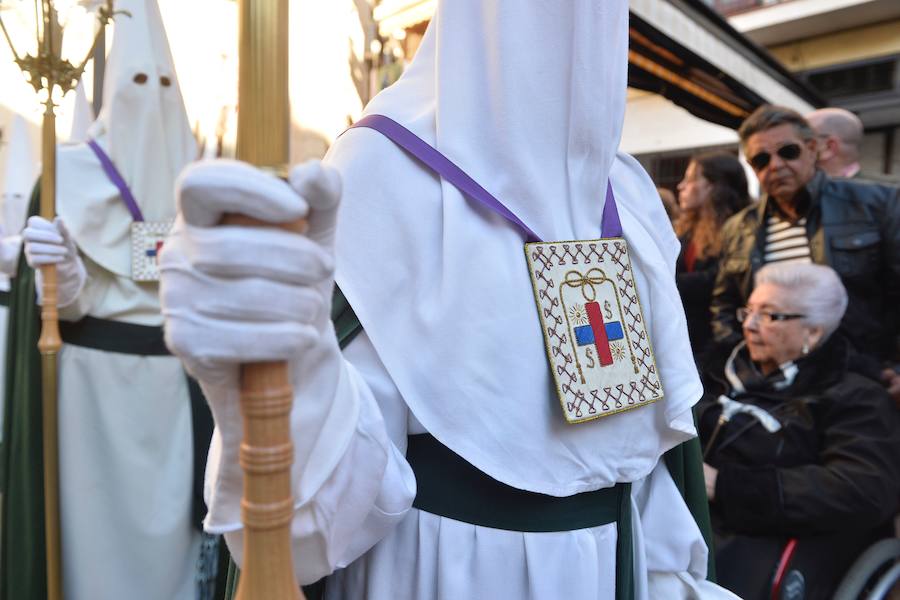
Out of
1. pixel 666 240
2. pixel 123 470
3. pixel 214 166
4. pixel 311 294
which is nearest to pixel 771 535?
pixel 666 240

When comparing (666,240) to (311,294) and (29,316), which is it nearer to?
(311,294)

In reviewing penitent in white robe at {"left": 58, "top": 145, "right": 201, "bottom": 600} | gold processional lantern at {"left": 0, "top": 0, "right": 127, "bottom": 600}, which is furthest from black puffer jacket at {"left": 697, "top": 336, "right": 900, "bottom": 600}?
gold processional lantern at {"left": 0, "top": 0, "right": 127, "bottom": 600}

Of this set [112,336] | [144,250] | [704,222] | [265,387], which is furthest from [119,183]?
[704,222]

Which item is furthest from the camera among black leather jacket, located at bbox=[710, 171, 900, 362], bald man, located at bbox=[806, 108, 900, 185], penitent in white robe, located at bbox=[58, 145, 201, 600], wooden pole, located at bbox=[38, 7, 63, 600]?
bald man, located at bbox=[806, 108, 900, 185]

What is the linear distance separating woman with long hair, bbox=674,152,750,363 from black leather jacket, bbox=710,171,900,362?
535 millimetres

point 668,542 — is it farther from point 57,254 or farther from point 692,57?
point 692,57

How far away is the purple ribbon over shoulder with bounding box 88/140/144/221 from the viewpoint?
2746 mm

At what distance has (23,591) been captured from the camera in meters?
2.37

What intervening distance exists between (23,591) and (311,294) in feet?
7.99

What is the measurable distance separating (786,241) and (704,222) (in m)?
0.69

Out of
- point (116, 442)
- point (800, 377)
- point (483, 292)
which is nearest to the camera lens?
point (483, 292)

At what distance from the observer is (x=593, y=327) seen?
1187mm

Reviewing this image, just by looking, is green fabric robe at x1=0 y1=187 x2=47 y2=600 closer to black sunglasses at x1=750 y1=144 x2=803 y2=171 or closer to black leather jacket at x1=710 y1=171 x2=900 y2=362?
black leather jacket at x1=710 y1=171 x2=900 y2=362

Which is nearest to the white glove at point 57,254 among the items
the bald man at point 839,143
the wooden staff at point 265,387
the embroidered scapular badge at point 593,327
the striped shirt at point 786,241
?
the embroidered scapular badge at point 593,327
